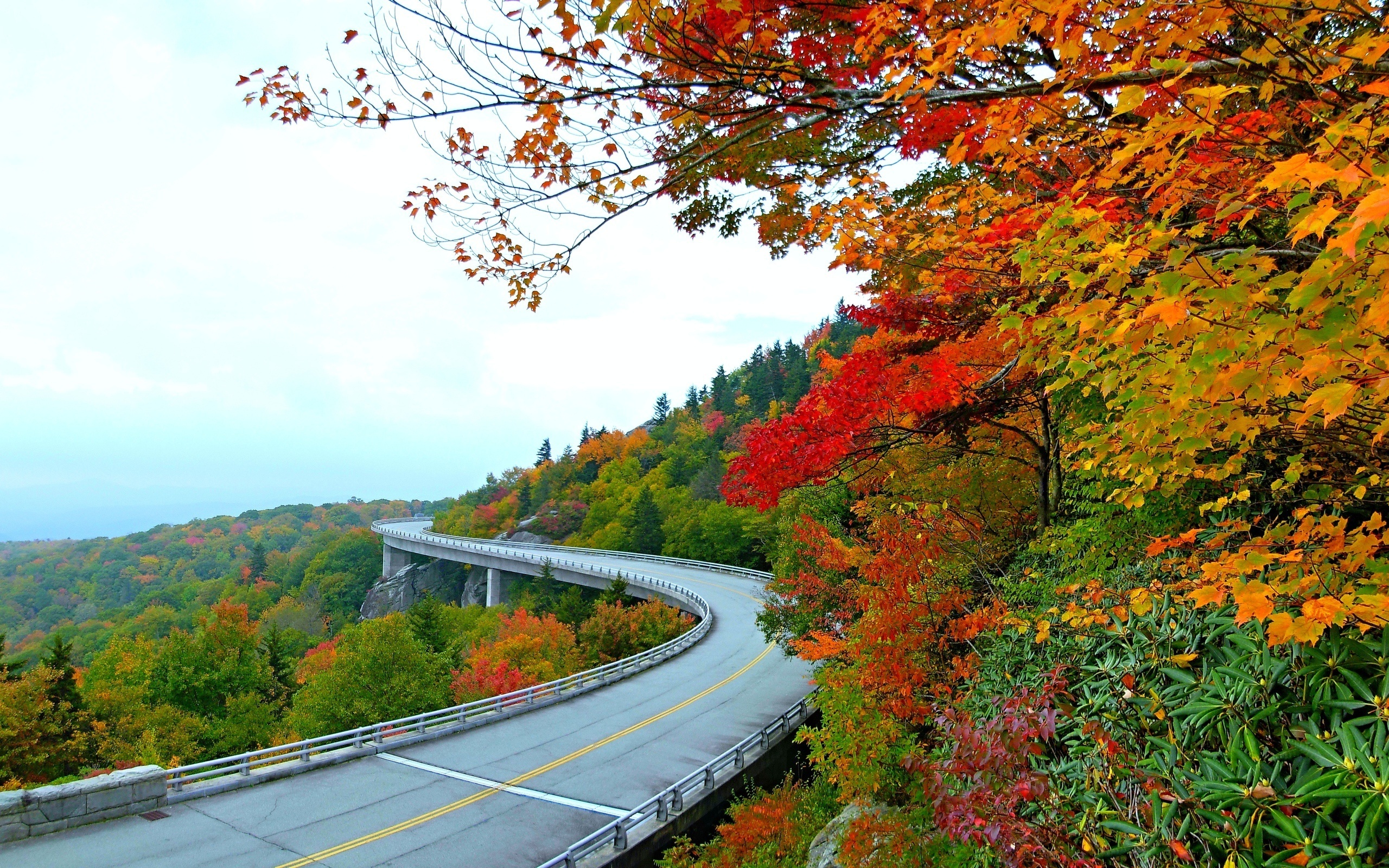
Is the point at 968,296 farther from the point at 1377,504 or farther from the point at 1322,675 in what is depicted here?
the point at 1322,675

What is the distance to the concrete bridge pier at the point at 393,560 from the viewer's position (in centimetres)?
8181

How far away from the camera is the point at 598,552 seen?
191ft

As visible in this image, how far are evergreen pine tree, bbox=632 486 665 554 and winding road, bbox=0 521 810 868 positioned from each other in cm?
3842

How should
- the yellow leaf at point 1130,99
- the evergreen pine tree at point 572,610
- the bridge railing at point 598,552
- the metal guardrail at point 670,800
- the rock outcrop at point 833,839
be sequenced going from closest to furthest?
the yellow leaf at point 1130,99
the rock outcrop at point 833,839
the metal guardrail at point 670,800
the evergreen pine tree at point 572,610
the bridge railing at point 598,552

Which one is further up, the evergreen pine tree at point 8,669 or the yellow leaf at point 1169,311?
the yellow leaf at point 1169,311

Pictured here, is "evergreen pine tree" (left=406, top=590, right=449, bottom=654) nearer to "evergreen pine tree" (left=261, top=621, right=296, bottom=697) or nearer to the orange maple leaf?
"evergreen pine tree" (left=261, top=621, right=296, bottom=697)

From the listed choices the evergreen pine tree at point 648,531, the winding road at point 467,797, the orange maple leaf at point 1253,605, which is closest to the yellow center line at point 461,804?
the winding road at point 467,797

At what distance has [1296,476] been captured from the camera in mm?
4645

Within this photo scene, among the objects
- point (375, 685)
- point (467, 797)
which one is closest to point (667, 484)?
point (375, 685)

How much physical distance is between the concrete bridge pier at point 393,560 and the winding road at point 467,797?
70.5 meters

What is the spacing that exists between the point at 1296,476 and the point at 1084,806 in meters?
2.86

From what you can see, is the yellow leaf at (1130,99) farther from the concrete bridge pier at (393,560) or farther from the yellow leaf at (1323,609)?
the concrete bridge pier at (393,560)

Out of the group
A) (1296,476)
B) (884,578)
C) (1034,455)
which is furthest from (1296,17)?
(1034,455)

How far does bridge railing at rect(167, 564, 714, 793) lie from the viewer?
482 inches
